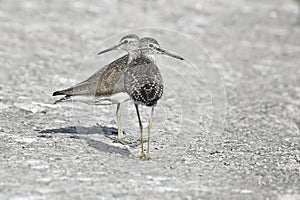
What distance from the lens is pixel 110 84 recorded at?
22.0 ft

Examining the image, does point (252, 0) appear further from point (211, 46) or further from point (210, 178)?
point (210, 178)

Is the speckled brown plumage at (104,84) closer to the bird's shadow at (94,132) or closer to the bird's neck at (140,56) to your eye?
the bird's neck at (140,56)

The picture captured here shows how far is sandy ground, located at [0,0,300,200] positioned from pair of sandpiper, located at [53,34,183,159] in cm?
60

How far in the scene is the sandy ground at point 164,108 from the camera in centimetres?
573

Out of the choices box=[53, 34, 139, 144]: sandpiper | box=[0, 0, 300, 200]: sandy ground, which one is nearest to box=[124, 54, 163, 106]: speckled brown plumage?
box=[53, 34, 139, 144]: sandpiper

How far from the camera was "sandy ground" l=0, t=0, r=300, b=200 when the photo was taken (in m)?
5.73

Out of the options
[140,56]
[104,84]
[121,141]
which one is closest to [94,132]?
[121,141]

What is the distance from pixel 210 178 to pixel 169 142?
1416 millimetres

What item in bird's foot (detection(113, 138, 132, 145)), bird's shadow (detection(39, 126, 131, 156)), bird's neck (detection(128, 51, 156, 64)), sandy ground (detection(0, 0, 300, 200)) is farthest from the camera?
bird's foot (detection(113, 138, 132, 145))

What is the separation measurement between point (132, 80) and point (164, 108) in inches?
113

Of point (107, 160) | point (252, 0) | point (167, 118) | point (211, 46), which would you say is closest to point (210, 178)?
point (107, 160)

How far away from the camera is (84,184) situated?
18.1 feet

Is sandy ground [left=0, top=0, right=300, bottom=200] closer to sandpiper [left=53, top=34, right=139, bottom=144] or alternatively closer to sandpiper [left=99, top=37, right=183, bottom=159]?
sandpiper [left=53, top=34, right=139, bottom=144]

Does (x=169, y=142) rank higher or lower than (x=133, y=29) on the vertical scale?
lower
